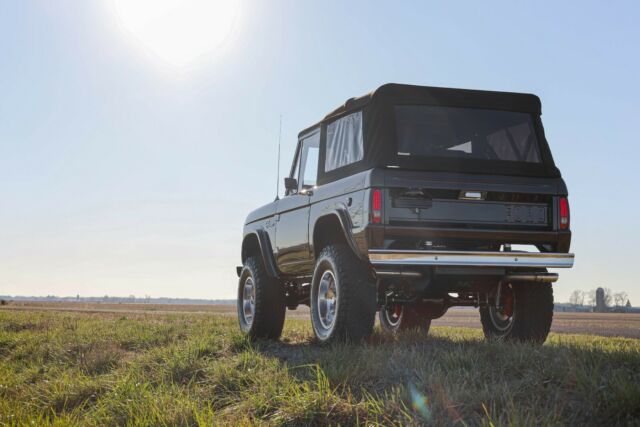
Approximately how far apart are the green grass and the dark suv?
66cm

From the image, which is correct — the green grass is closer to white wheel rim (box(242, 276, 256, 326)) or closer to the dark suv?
the dark suv

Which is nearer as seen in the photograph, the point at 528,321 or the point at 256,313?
the point at 528,321

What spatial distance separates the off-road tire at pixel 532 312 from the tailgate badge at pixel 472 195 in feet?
4.68

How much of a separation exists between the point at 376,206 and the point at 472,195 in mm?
985

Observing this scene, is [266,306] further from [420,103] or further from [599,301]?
[599,301]

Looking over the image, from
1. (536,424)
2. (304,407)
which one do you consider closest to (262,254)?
(304,407)

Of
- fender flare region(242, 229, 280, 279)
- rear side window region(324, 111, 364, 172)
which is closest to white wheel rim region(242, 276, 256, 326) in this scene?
fender flare region(242, 229, 280, 279)

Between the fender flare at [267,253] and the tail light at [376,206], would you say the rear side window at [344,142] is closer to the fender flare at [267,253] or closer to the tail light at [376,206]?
the tail light at [376,206]

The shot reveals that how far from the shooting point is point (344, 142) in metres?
7.36

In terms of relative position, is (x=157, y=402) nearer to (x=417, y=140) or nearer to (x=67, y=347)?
(x=417, y=140)

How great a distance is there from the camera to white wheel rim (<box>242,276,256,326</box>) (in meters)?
9.68

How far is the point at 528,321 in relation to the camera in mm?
7297

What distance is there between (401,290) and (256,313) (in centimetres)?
261

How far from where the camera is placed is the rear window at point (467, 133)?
22.6 feet
